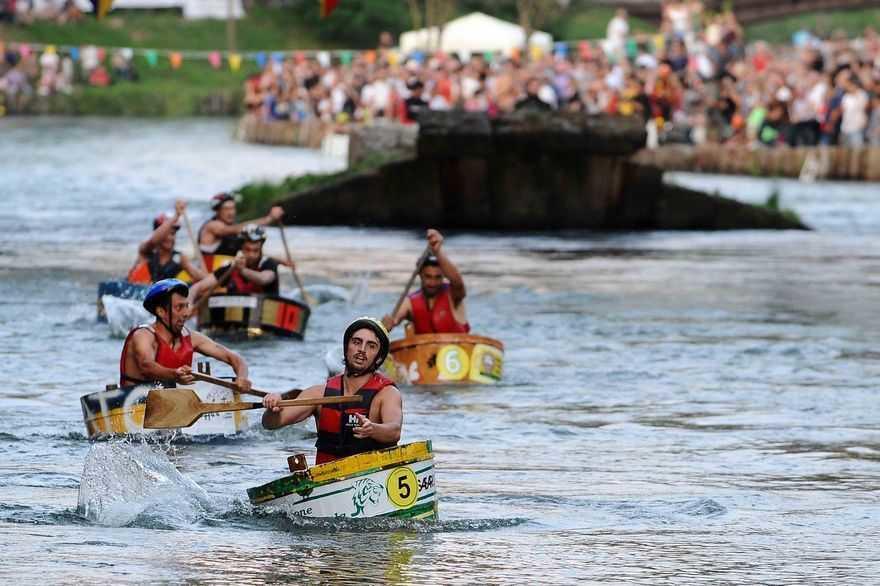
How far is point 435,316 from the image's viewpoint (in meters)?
19.4

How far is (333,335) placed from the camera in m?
23.4

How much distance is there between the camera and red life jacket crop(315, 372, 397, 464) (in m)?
12.3

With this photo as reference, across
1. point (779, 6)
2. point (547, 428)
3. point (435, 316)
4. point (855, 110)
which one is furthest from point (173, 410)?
point (779, 6)

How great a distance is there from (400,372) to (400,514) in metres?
6.91

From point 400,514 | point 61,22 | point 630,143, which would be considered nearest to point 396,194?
point 630,143

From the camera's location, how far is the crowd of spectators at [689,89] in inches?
1592

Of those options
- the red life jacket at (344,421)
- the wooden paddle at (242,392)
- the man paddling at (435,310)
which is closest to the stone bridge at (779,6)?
the man paddling at (435,310)

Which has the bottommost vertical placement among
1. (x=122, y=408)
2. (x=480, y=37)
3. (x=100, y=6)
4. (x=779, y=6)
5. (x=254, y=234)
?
(x=122, y=408)

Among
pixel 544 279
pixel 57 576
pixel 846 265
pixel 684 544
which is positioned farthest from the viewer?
pixel 846 265

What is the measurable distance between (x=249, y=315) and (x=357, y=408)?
9.74 metres

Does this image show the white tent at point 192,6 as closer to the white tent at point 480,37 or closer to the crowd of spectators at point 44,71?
the crowd of spectators at point 44,71

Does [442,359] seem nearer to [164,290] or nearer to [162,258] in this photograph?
[162,258]

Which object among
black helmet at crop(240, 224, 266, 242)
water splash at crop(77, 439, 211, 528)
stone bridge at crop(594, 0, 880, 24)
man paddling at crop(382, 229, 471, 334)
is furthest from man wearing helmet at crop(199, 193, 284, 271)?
stone bridge at crop(594, 0, 880, 24)

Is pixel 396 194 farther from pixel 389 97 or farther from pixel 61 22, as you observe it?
pixel 61 22
